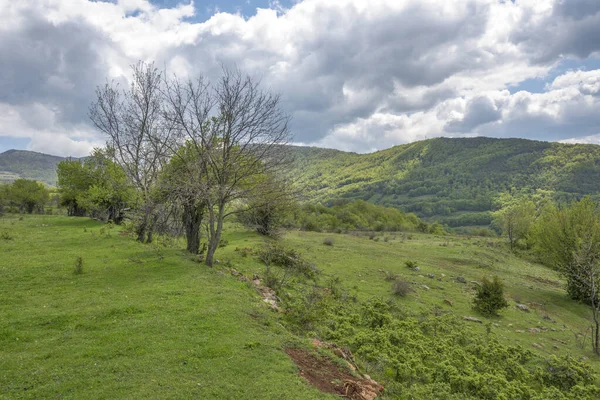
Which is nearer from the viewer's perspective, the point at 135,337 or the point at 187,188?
the point at 135,337

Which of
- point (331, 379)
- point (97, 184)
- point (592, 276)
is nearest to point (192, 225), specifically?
point (331, 379)

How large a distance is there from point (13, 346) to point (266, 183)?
13.8m

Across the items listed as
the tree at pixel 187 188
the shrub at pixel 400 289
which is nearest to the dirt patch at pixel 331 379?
the tree at pixel 187 188

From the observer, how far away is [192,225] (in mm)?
24172

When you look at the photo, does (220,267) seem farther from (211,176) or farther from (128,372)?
(128,372)

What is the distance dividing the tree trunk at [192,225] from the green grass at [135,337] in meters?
6.18

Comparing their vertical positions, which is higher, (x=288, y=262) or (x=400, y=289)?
(x=288, y=262)

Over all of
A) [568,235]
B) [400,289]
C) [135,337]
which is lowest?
[400,289]

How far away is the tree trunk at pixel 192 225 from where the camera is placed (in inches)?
922

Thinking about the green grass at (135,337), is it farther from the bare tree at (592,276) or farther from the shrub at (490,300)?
the bare tree at (592,276)

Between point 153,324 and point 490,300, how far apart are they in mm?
20040

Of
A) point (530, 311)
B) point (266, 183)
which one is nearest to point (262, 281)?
point (266, 183)

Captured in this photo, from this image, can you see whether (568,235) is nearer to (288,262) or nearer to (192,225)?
(288,262)

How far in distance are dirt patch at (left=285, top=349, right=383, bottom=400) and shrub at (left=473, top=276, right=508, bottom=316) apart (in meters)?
15.1
